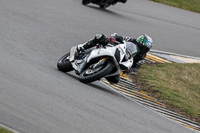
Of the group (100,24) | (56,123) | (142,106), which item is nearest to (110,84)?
(142,106)

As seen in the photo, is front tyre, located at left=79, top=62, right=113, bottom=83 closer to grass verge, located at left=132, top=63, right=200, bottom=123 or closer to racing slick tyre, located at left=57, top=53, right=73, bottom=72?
racing slick tyre, located at left=57, top=53, right=73, bottom=72

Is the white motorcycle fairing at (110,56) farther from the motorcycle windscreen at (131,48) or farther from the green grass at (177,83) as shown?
the green grass at (177,83)

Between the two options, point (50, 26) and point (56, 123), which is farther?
point (50, 26)

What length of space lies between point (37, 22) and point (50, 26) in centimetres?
40

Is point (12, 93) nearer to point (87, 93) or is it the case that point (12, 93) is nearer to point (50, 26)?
point (87, 93)

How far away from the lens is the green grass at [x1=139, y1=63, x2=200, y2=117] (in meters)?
10.3

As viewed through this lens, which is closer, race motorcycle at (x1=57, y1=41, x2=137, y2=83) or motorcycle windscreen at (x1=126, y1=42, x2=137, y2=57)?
race motorcycle at (x1=57, y1=41, x2=137, y2=83)

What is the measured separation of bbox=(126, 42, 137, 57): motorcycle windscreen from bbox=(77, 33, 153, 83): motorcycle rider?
171 mm

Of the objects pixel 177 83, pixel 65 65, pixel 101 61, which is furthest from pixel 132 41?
pixel 177 83

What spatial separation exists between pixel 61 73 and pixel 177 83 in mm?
4074

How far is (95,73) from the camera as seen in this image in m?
8.21

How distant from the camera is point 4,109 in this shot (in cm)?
529

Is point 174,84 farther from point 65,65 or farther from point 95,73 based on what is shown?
point 95,73

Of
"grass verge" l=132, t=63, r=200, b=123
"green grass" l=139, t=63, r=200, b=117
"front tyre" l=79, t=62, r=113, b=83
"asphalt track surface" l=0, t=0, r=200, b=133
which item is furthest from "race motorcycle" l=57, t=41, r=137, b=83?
"green grass" l=139, t=63, r=200, b=117
